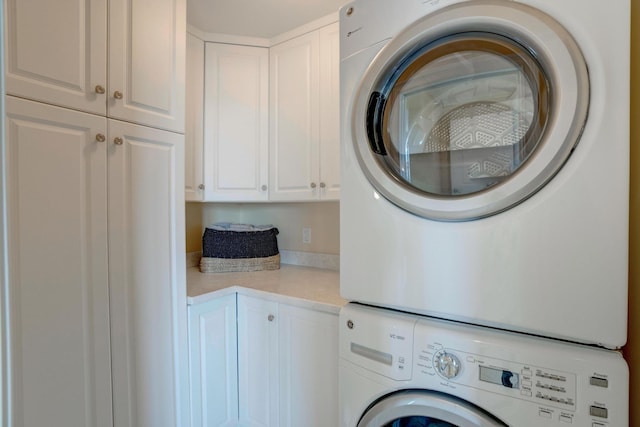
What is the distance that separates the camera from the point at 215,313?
4.79 ft

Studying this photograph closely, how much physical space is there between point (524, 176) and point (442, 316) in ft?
1.22

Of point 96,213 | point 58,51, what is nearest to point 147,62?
point 58,51

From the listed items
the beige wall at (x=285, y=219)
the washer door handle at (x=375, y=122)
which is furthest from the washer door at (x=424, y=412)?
the beige wall at (x=285, y=219)

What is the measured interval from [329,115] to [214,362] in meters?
1.30

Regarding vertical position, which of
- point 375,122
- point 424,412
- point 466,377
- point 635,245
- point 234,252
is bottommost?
point 424,412

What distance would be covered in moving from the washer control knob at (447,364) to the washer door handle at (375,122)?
1.76 feet

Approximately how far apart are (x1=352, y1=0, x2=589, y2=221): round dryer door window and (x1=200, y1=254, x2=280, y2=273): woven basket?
1219 millimetres

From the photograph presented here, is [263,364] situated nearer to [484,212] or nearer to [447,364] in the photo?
[447,364]

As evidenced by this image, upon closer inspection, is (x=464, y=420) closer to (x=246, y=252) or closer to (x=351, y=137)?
(x=351, y=137)

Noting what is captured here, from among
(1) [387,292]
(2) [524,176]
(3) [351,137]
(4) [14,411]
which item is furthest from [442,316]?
(4) [14,411]

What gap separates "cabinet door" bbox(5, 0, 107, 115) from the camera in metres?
0.85

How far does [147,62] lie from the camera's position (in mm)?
1168

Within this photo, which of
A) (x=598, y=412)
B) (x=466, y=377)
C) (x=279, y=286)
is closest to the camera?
(x=598, y=412)

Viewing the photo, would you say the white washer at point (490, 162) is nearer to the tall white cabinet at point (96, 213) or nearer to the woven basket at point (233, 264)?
the tall white cabinet at point (96, 213)
